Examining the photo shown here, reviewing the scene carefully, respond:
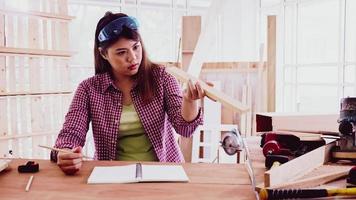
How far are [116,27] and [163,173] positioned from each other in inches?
28.5

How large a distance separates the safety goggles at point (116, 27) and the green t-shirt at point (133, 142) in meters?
0.39

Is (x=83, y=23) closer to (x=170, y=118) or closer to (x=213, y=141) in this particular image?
(x=213, y=141)

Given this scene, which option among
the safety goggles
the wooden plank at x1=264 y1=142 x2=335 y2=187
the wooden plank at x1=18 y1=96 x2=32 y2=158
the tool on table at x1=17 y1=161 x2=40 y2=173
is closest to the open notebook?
the tool on table at x1=17 y1=161 x2=40 y2=173

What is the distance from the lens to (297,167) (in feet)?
3.97

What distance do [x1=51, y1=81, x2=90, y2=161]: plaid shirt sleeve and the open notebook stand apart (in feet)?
1.07

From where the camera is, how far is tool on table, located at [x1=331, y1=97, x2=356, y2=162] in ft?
4.44

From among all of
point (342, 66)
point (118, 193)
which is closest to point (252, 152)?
point (118, 193)

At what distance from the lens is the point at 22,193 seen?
1174 mm

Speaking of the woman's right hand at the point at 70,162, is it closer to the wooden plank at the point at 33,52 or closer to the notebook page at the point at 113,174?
the notebook page at the point at 113,174

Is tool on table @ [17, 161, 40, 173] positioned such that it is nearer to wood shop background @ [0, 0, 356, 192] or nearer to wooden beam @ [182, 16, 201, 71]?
wood shop background @ [0, 0, 356, 192]

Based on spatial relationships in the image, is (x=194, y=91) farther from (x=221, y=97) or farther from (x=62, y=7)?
(x=62, y=7)

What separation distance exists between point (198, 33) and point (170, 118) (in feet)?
6.53

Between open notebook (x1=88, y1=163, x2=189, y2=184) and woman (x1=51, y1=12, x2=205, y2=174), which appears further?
woman (x1=51, y1=12, x2=205, y2=174)

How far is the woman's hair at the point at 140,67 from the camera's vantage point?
177cm
